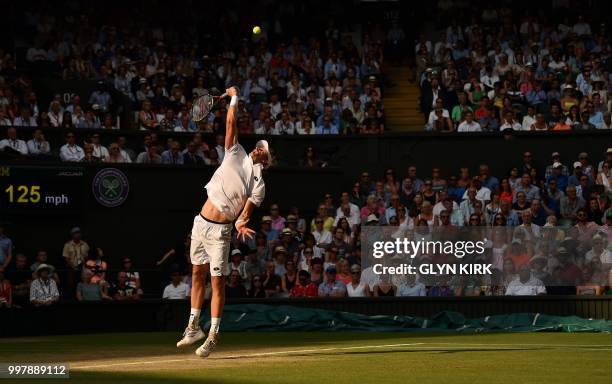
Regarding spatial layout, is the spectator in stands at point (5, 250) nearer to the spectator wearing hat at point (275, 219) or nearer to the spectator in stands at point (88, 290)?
the spectator in stands at point (88, 290)

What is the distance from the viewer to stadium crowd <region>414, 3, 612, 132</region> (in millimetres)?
26984

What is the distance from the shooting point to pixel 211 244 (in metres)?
12.8

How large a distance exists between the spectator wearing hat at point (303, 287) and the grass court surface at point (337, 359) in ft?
15.2

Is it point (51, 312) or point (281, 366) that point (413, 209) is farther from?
point (281, 366)

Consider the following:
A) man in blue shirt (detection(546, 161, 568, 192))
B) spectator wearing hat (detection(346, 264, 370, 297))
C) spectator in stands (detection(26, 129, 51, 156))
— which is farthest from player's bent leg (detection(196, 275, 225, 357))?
man in blue shirt (detection(546, 161, 568, 192))

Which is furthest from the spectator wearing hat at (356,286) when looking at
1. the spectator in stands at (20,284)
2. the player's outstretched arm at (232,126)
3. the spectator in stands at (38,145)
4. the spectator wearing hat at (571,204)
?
the player's outstretched arm at (232,126)

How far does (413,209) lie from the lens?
2439cm

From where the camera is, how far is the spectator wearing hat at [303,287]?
21.9 metres

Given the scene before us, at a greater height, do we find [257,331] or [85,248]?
[85,248]

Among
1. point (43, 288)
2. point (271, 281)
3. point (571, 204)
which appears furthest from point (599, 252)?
point (43, 288)

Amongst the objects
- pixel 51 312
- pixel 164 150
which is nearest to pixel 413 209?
pixel 164 150

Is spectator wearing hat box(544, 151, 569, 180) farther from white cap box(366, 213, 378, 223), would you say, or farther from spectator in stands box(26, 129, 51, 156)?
spectator in stands box(26, 129, 51, 156)

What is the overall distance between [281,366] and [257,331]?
8.36 m

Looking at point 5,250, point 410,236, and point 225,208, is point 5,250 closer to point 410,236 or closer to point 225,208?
point 410,236
